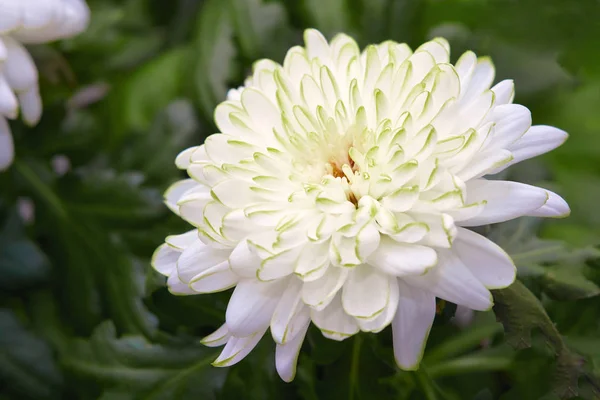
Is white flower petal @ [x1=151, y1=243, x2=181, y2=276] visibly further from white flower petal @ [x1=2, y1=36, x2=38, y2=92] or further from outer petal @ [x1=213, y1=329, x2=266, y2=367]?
white flower petal @ [x1=2, y1=36, x2=38, y2=92]

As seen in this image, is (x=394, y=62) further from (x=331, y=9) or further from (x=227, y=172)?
(x=331, y=9)

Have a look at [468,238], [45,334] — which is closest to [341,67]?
[468,238]

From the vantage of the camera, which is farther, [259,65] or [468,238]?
[259,65]

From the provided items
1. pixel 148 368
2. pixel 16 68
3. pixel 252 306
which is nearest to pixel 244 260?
pixel 252 306

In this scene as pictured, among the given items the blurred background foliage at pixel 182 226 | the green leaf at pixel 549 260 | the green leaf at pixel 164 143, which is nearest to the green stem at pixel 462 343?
the blurred background foliage at pixel 182 226

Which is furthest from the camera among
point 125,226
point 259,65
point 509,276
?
point 125,226

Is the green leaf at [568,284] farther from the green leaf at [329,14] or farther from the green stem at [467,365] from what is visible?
the green leaf at [329,14]
